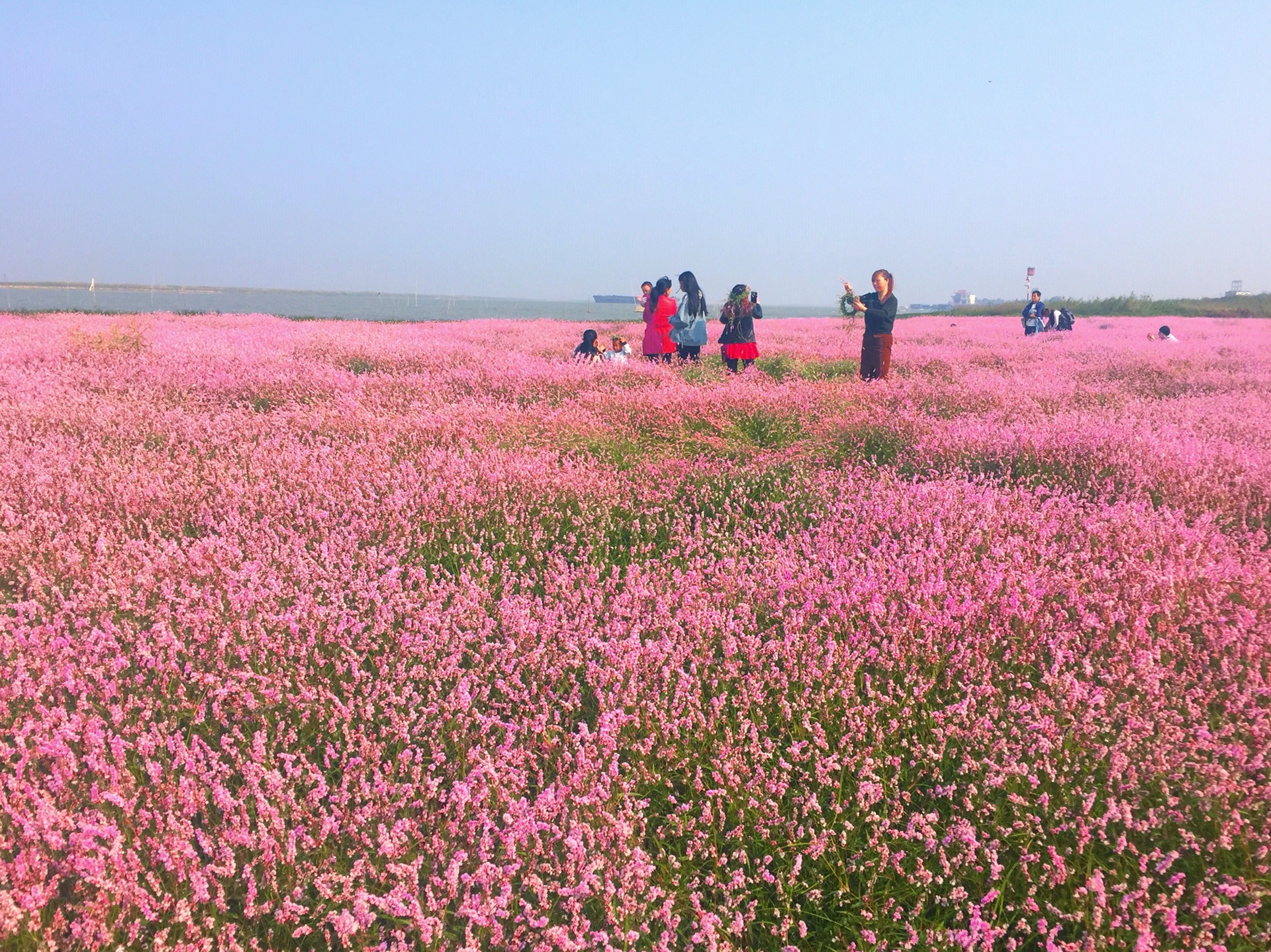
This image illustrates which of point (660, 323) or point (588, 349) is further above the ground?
point (660, 323)

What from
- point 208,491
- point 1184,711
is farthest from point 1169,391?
point 208,491

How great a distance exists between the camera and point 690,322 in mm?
11844

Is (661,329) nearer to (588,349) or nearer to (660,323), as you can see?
(660,323)

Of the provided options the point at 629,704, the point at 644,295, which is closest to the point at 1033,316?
the point at 644,295

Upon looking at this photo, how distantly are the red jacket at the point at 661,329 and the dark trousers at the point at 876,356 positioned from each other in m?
3.17

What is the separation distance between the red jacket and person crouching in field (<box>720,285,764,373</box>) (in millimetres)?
1044

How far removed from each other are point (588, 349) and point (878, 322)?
443cm

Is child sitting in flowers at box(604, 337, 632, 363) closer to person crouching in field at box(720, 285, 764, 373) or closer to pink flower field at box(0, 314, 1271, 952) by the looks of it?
person crouching in field at box(720, 285, 764, 373)

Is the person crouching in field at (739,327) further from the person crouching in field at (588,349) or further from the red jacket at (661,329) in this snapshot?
the person crouching in field at (588,349)

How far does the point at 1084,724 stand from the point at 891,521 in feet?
5.80

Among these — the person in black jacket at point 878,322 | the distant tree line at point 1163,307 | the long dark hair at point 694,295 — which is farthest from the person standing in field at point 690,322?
the distant tree line at point 1163,307

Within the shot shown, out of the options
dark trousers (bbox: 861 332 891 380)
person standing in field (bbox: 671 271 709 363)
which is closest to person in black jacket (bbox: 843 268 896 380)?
dark trousers (bbox: 861 332 891 380)

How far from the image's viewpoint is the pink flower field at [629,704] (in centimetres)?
175

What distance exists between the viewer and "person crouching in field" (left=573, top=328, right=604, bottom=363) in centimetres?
1081
